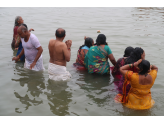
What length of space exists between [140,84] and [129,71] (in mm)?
340

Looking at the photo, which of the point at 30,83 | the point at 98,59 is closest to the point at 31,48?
the point at 30,83

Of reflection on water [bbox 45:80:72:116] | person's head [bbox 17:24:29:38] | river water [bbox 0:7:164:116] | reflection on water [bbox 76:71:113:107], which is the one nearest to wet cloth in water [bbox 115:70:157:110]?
river water [bbox 0:7:164:116]

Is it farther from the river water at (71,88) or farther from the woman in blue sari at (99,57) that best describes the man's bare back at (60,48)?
the woman in blue sari at (99,57)

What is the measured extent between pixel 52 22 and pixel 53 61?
8.90 metres

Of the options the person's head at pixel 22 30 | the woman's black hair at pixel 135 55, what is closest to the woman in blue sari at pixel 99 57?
the woman's black hair at pixel 135 55

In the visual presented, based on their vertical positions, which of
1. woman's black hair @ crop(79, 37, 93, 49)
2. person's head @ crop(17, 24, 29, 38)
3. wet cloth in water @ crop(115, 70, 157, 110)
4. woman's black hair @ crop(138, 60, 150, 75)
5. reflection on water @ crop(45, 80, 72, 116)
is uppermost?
person's head @ crop(17, 24, 29, 38)

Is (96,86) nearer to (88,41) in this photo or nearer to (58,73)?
(58,73)

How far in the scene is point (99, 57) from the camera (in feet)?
18.6

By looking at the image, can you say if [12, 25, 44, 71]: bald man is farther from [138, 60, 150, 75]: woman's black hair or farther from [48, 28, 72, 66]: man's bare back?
[138, 60, 150, 75]: woman's black hair

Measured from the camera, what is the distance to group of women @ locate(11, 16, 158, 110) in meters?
4.07

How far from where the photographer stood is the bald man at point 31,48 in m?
5.27

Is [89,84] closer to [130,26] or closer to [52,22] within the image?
[130,26]

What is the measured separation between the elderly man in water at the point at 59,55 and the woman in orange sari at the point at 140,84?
1486mm
